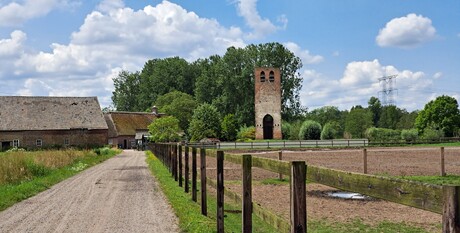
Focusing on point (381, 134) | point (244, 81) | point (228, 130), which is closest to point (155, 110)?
point (244, 81)

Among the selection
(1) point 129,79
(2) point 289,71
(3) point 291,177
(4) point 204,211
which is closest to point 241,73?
(2) point 289,71

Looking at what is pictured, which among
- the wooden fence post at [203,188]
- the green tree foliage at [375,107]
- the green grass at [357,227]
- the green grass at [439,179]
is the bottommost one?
the green grass at [357,227]

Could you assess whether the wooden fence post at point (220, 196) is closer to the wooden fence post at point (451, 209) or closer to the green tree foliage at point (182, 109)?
the wooden fence post at point (451, 209)

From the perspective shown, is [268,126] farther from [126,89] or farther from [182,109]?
[126,89]

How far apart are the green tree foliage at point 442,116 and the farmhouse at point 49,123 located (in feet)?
168

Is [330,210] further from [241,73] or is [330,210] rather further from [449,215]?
[241,73]

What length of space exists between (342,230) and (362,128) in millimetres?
101260

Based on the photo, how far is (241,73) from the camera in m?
82.4

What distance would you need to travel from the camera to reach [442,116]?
78.7m

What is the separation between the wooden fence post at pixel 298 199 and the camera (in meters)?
4.16

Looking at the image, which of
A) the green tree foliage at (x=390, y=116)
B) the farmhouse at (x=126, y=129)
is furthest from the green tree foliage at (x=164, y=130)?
the green tree foliage at (x=390, y=116)

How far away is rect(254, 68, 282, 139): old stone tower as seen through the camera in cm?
6738

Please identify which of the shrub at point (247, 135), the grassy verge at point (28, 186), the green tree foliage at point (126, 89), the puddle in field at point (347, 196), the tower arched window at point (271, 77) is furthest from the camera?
the green tree foliage at point (126, 89)

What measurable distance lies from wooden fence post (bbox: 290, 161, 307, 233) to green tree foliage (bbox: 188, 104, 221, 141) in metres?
65.2
